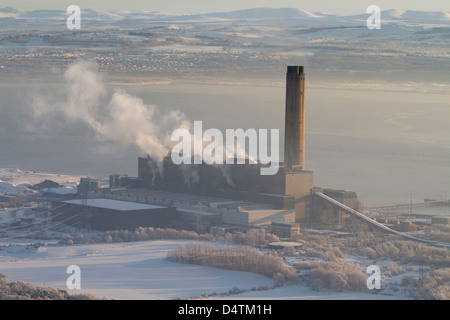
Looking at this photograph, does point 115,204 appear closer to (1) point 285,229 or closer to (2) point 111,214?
(2) point 111,214

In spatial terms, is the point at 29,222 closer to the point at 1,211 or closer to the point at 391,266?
the point at 1,211

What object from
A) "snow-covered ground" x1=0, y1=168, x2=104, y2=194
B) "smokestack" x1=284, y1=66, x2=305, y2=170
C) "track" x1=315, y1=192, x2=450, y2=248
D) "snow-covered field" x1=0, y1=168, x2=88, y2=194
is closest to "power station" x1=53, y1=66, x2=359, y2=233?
"smokestack" x1=284, y1=66, x2=305, y2=170

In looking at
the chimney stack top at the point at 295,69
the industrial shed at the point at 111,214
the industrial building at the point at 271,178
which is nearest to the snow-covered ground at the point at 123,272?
the industrial shed at the point at 111,214

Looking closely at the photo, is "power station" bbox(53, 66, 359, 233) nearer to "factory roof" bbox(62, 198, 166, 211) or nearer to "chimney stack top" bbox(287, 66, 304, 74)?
"chimney stack top" bbox(287, 66, 304, 74)

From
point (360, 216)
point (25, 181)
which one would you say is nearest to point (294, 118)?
point (360, 216)

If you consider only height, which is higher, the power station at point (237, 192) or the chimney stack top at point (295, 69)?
the chimney stack top at point (295, 69)

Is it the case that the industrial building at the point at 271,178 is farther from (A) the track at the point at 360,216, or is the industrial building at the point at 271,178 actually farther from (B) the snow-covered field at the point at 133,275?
(B) the snow-covered field at the point at 133,275
